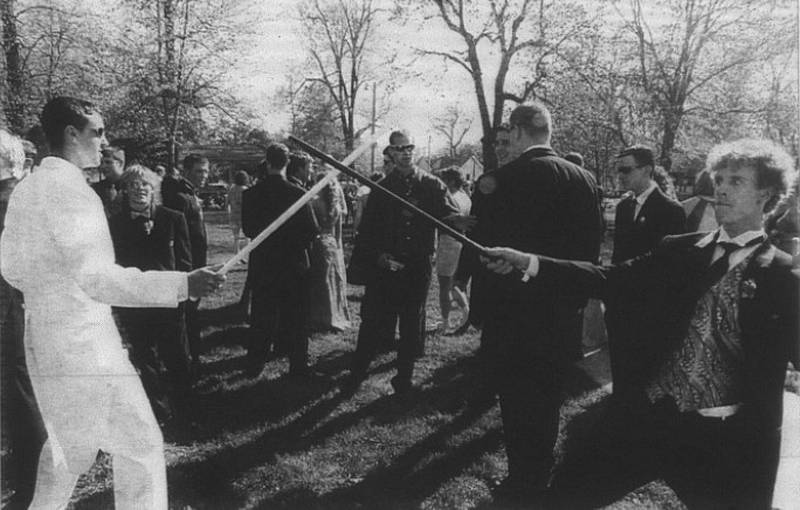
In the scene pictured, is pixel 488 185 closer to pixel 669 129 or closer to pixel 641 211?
pixel 641 211

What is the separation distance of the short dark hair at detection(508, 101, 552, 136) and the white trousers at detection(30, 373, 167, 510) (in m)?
2.24

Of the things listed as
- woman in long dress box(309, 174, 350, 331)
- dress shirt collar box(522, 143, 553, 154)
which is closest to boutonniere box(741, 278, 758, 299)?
dress shirt collar box(522, 143, 553, 154)

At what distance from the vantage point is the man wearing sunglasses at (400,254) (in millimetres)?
4332

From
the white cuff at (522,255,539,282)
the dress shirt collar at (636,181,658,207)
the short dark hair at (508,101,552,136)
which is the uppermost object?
the short dark hair at (508,101,552,136)

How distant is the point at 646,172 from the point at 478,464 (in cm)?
254

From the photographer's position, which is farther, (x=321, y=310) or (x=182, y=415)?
(x=321, y=310)

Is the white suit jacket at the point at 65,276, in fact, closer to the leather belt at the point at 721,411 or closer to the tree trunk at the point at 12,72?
the leather belt at the point at 721,411

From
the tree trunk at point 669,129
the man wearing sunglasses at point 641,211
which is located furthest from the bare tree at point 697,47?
the man wearing sunglasses at point 641,211

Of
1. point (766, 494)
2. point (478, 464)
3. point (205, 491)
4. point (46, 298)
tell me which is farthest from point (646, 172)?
point (46, 298)

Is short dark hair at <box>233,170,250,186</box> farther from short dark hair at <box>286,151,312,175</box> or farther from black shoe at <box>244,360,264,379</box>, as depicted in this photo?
black shoe at <box>244,360,264,379</box>

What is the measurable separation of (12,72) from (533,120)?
5.04 metres

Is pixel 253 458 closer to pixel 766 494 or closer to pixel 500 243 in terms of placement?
pixel 500 243

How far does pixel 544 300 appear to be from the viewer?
279 centimetres

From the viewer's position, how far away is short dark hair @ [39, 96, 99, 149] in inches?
87.8
